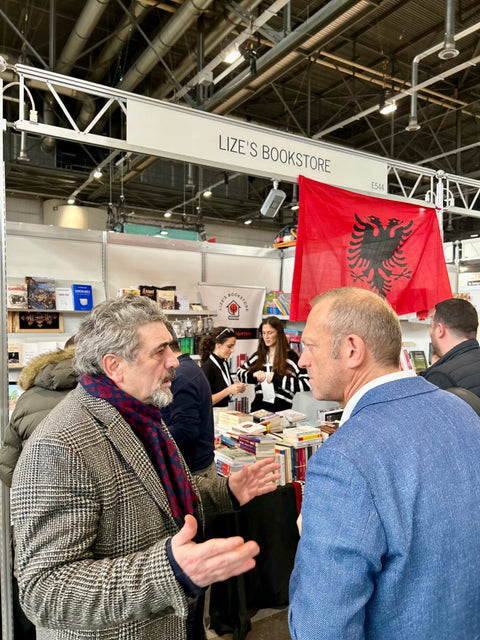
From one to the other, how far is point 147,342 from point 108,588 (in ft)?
2.31

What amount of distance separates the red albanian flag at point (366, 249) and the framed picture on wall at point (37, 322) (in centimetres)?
261

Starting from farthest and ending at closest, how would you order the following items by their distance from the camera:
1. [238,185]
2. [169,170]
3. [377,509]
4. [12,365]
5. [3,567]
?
[238,185]
[169,170]
[12,365]
[3,567]
[377,509]

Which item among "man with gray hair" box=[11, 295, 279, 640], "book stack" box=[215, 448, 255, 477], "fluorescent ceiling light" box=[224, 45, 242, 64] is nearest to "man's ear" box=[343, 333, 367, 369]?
"man with gray hair" box=[11, 295, 279, 640]

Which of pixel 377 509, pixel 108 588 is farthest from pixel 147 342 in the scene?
pixel 377 509

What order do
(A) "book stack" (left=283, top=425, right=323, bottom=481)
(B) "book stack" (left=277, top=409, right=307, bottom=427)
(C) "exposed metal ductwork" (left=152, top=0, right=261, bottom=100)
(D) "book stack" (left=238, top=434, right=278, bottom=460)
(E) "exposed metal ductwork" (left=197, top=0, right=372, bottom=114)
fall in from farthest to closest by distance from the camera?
(C) "exposed metal ductwork" (left=152, top=0, right=261, bottom=100) → (E) "exposed metal ductwork" (left=197, top=0, right=372, bottom=114) → (B) "book stack" (left=277, top=409, right=307, bottom=427) → (A) "book stack" (left=283, top=425, right=323, bottom=481) → (D) "book stack" (left=238, top=434, right=278, bottom=460)

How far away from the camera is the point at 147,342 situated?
1494 mm

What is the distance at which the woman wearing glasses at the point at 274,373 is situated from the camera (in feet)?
14.9

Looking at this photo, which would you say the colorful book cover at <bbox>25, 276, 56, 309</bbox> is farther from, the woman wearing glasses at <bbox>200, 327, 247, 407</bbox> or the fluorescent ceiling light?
the fluorescent ceiling light

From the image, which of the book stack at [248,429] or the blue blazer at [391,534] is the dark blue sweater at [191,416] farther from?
the blue blazer at [391,534]

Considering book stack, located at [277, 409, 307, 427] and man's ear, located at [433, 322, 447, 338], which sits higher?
man's ear, located at [433, 322, 447, 338]

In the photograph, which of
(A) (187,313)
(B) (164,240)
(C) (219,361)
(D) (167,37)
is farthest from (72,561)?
(D) (167,37)

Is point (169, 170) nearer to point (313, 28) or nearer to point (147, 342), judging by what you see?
point (313, 28)

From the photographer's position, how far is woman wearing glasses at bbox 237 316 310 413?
4.54 meters

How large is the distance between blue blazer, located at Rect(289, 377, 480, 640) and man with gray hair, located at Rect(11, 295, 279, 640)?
22 centimetres
